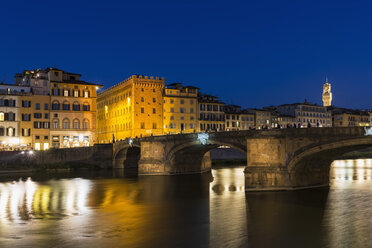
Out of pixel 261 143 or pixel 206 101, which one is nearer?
pixel 261 143

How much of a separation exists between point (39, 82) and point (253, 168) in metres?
62.6

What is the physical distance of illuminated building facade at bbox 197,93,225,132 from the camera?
341ft

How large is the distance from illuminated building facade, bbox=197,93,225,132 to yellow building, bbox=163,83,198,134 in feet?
7.53

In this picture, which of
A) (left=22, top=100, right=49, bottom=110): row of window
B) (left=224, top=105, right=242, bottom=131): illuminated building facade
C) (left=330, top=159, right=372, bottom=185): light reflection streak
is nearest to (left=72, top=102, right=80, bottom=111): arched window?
(left=22, top=100, right=49, bottom=110): row of window

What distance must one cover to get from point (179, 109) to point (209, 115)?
9683 mm

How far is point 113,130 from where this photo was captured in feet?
346

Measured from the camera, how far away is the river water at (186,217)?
19.9 m

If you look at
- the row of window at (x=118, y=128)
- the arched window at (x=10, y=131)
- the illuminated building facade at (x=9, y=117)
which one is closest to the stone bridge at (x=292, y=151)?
the illuminated building facade at (x=9, y=117)

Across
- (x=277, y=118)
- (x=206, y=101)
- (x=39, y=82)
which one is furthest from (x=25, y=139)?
(x=277, y=118)

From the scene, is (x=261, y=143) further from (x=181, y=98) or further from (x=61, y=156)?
(x=181, y=98)

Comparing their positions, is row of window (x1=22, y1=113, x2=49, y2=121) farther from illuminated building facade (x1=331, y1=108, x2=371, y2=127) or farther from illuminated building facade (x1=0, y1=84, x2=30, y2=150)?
illuminated building facade (x1=331, y1=108, x2=371, y2=127)

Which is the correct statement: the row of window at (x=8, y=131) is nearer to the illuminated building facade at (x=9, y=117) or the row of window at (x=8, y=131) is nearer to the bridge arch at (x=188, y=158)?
the illuminated building facade at (x=9, y=117)

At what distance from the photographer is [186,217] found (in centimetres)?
2608

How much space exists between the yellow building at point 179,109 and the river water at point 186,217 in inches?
2255
